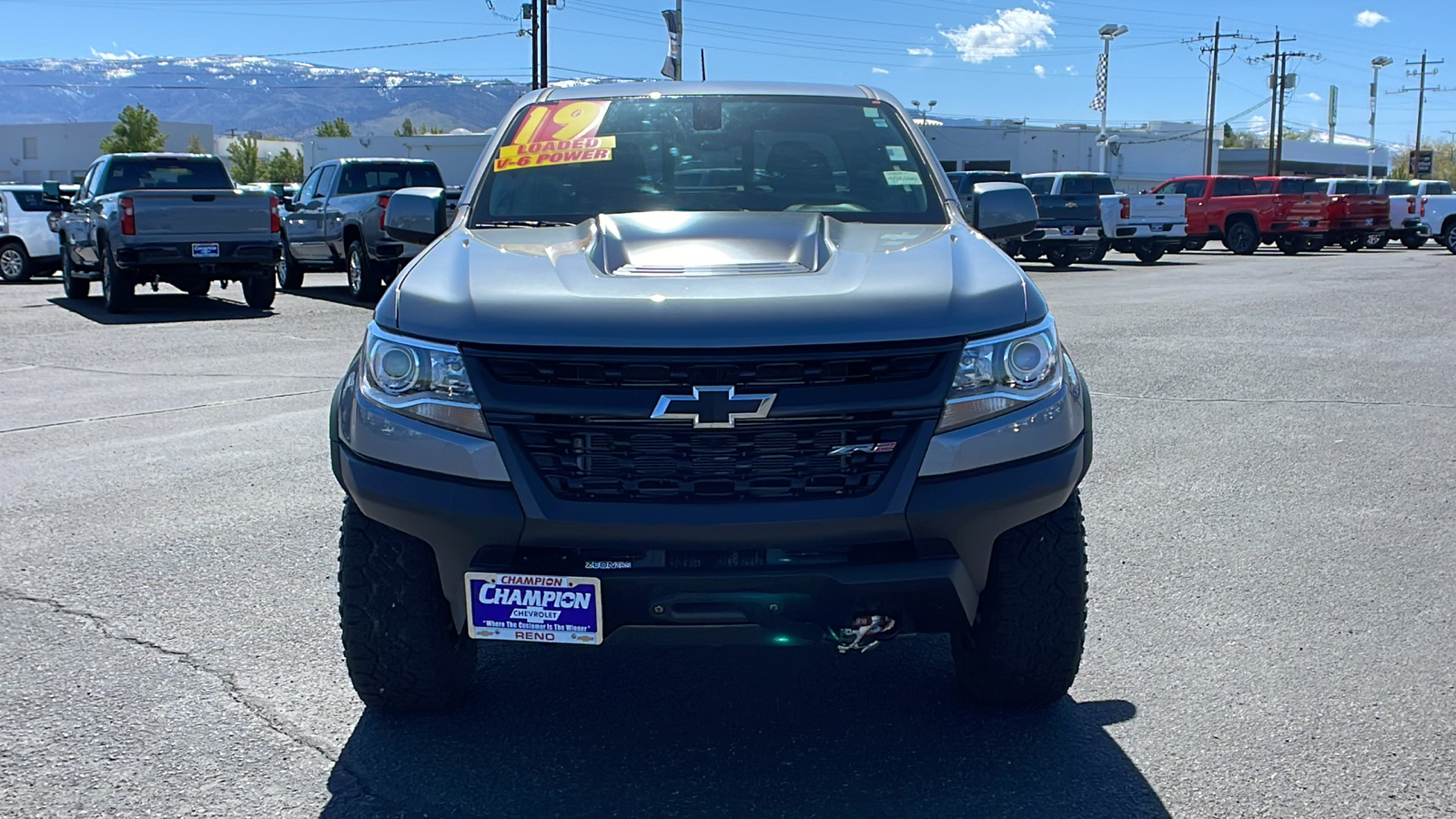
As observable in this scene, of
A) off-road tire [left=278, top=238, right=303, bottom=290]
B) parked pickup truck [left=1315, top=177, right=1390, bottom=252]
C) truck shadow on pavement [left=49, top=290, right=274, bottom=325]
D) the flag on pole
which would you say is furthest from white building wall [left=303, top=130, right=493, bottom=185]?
truck shadow on pavement [left=49, top=290, right=274, bottom=325]

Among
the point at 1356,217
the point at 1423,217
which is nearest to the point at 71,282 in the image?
the point at 1356,217

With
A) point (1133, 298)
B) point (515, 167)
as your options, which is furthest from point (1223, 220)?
point (515, 167)

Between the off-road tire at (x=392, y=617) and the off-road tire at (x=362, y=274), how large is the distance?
13966 millimetres

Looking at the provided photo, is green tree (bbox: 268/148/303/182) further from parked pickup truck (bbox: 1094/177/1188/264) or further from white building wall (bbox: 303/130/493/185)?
parked pickup truck (bbox: 1094/177/1188/264)

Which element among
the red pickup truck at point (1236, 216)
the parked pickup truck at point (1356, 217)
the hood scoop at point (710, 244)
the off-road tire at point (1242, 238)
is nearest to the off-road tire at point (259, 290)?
the hood scoop at point (710, 244)

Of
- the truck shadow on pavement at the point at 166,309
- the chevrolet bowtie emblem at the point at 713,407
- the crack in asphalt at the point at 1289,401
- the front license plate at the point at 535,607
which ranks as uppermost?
the chevrolet bowtie emblem at the point at 713,407

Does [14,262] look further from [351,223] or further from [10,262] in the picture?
[351,223]

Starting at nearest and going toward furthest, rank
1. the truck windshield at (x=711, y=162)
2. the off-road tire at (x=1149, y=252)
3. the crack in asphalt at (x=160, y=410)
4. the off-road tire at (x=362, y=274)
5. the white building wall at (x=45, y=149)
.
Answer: the truck windshield at (x=711, y=162) < the crack in asphalt at (x=160, y=410) < the off-road tire at (x=362, y=274) < the off-road tire at (x=1149, y=252) < the white building wall at (x=45, y=149)

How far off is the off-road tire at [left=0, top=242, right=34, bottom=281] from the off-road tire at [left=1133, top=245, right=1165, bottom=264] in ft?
65.9

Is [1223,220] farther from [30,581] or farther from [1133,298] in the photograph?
[30,581]

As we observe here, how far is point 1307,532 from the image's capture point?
5.54 metres

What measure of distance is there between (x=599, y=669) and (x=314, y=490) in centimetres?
282

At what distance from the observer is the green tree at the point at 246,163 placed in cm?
11412

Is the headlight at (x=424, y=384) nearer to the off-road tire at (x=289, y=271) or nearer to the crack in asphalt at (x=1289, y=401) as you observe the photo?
the crack in asphalt at (x=1289, y=401)
